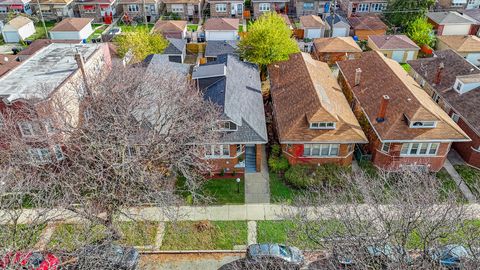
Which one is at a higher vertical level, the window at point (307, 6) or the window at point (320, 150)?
the window at point (307, 6)

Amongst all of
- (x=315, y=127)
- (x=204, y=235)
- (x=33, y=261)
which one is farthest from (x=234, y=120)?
(x=33, y=261)

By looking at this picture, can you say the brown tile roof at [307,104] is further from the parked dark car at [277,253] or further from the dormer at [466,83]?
the dormer at [466,83]

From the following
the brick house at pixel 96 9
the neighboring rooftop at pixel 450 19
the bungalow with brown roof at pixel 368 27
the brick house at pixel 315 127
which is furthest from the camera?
the brick house at pixel 96 9

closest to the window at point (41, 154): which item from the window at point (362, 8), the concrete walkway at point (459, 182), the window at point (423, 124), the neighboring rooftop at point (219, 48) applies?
the neighboring rooftop at point (219, 48)

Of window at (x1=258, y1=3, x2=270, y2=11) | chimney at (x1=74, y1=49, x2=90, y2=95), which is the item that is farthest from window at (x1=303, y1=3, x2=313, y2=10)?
chimney at (x1=74, y1=49, x2=90, y2=95)

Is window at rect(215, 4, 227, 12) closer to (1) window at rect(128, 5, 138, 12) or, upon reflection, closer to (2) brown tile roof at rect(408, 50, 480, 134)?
(1) window at rect(128, 5, 138, 12)

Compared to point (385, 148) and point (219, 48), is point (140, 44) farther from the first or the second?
point (385, 148)
